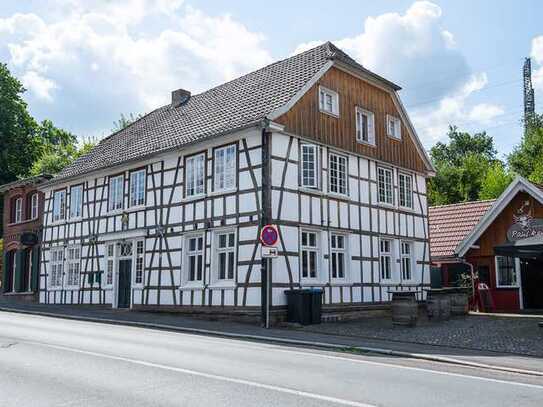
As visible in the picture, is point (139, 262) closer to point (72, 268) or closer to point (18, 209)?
point (72, 268)

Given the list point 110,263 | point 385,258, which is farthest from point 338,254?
point 110,263

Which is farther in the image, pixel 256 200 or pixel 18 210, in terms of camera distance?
pixel 18 210

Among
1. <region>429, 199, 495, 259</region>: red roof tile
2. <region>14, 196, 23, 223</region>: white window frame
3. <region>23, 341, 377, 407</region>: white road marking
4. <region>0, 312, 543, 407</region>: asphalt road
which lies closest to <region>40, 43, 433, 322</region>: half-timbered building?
<region>429, 199, 495, 259</region>: red roof tile

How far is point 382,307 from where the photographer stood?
72.7 ft

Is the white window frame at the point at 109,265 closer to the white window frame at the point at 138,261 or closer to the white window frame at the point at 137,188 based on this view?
the white window frame at the point at 138,261

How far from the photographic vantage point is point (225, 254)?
19.6 m

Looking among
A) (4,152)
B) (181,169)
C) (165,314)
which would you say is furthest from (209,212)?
(4,152)

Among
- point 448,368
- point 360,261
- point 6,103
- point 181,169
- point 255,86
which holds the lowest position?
point 448,368

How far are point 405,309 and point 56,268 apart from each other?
17325 mm

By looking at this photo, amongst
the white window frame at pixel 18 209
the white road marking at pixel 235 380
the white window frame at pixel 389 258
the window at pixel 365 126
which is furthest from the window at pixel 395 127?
the white window frame at pixel 18 209

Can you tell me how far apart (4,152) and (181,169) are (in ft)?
94.0

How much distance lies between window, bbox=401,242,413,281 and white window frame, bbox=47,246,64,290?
15152 mm

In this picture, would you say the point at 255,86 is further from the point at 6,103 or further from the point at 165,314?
the point at 6,103

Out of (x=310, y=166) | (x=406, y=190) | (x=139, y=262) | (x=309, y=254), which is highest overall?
(x=310, y=166)
